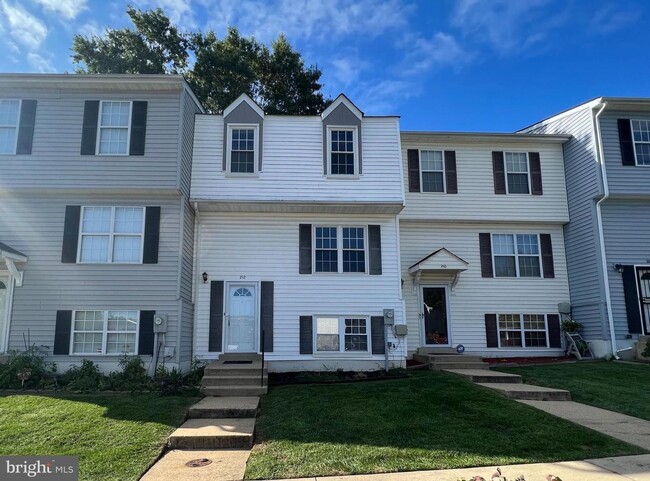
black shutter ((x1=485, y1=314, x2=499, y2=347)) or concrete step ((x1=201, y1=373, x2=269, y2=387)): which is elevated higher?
black shutter ((x1=485, y1=314, x2=499, y2=347))

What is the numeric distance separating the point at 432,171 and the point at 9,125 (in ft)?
39.3

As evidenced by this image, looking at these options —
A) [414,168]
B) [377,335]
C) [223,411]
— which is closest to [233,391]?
[223,411]

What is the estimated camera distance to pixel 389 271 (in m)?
12.4

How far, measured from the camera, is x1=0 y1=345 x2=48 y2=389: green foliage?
9420 mm

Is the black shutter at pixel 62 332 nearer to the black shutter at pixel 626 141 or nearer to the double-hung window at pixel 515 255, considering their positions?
the double-hung window at pixel 515 255

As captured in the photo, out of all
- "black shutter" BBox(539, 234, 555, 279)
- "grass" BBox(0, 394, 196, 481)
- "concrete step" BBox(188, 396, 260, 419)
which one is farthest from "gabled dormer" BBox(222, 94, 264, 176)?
"black shutter" BBox(539, 234, 555, 279)

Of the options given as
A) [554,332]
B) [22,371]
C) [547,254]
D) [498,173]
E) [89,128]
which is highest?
[89,128]

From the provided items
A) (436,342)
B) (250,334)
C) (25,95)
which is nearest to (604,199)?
(436,342)

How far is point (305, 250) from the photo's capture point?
12383 millimetres

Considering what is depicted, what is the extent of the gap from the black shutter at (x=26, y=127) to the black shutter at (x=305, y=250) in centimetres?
720

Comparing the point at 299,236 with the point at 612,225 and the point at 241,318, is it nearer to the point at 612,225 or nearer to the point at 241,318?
the point at 241,318

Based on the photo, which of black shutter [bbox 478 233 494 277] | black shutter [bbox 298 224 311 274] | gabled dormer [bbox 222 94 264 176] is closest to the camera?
black shutter [bbox 298 224 311 274]

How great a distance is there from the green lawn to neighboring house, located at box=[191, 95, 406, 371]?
3.49 m

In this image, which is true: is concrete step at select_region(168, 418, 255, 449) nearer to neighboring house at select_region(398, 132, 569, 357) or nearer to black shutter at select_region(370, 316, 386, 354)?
black shutter at select_region(370, 316, 386, 354)
